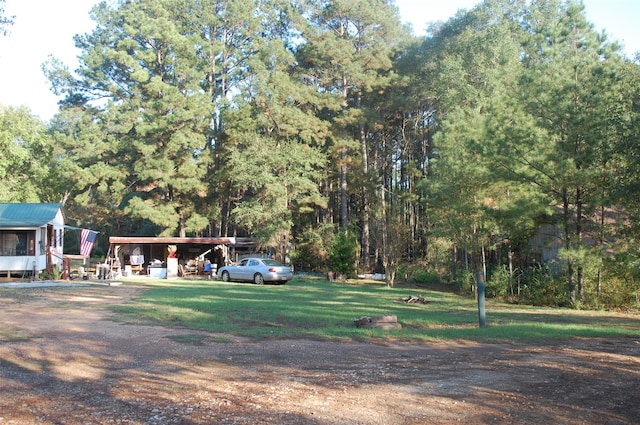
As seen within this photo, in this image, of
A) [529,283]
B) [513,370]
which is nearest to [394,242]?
[529,283]

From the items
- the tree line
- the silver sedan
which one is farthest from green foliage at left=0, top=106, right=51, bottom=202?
the silver sedan

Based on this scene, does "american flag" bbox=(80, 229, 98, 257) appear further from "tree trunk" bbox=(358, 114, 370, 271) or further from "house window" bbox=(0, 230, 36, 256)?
"tree trunk" bbox=(358, 114, 370, 271)

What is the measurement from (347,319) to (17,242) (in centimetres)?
1970

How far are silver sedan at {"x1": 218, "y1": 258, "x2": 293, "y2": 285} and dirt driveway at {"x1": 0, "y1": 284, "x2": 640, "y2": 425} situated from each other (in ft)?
52.1

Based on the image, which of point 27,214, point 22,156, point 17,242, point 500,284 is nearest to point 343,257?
point 500,284

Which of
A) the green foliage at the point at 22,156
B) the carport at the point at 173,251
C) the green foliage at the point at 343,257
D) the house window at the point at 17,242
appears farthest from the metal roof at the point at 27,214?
the green foliage at the point at 343,257

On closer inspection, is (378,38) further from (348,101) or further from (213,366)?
(213,366)

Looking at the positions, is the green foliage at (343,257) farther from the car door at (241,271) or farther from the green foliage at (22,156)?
the green foliage at (22,156)

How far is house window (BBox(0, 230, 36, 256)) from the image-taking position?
25.6 m

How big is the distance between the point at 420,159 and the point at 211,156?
15031 millimetres

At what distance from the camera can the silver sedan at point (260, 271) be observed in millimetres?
25750

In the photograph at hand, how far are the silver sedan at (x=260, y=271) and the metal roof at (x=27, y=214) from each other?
347 inches

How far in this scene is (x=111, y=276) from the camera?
27984 millimetres

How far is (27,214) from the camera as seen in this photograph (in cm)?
2623
